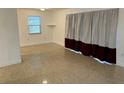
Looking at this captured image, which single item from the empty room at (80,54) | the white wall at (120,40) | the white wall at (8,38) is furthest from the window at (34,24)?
the white wall at (120,40)

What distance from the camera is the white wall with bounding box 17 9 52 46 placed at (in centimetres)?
744

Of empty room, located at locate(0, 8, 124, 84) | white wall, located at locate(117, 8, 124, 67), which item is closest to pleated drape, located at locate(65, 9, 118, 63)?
empty room, located at locate(0, 8, 124, 84)

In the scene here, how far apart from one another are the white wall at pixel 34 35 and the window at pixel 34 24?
20 centimetres

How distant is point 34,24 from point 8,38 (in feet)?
13.1

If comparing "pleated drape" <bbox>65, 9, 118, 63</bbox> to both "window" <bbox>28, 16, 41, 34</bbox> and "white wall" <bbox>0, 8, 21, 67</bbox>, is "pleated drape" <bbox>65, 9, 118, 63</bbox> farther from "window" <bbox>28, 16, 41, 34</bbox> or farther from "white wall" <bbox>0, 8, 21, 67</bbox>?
"white wall" <bbox>0, 8, 21, 67</bbox>

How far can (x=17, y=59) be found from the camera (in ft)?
14.6

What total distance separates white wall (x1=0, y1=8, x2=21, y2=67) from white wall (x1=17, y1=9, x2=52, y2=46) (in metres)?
3.34

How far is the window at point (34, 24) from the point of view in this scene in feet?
25.6

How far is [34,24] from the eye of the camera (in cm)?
796

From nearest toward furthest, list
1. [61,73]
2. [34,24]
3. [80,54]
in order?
[61,73] < [80,54] < [34,24]

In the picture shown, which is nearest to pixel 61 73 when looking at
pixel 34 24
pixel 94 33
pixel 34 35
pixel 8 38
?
pixel 8 38

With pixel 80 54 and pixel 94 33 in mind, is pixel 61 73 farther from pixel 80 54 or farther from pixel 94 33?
pixel 80 54

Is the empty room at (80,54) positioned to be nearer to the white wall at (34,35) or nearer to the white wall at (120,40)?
the white wall at (120,40)
